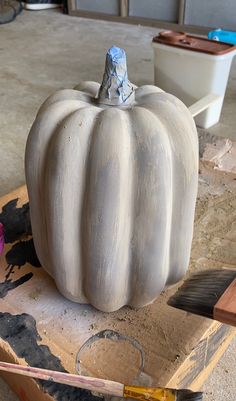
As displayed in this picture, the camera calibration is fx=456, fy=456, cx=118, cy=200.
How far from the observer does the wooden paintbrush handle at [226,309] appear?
2.07 ft

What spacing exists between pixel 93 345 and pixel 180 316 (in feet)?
0.54

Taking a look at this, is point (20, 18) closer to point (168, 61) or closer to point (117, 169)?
point (168, 61)

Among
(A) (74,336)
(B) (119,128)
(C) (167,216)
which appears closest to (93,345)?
(A) (74,336)

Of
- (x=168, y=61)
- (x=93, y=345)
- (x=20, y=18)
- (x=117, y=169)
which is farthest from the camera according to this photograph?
(x=20, y=18)

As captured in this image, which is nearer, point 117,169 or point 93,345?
point 117,169

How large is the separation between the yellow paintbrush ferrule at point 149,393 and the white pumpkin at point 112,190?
0.15 metres

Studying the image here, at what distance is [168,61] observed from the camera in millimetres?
1832

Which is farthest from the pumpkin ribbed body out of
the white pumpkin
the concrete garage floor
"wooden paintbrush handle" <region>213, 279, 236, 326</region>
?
the concrete garage floor

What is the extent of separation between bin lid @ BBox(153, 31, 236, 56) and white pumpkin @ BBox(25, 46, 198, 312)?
3.41 feet

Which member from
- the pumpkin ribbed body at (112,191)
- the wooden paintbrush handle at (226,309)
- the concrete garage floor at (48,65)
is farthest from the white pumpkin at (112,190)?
the concrete garage floor at (48,65)

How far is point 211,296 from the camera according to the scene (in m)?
0.67

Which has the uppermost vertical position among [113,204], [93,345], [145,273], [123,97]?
[123,97]

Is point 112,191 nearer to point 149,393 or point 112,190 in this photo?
point 112,190

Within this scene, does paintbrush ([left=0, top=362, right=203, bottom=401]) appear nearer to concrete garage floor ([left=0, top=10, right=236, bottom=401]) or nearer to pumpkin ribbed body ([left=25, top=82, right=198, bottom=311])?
pumpkin ribbed body ([left=25, top=82, right=198, bottom=311])
